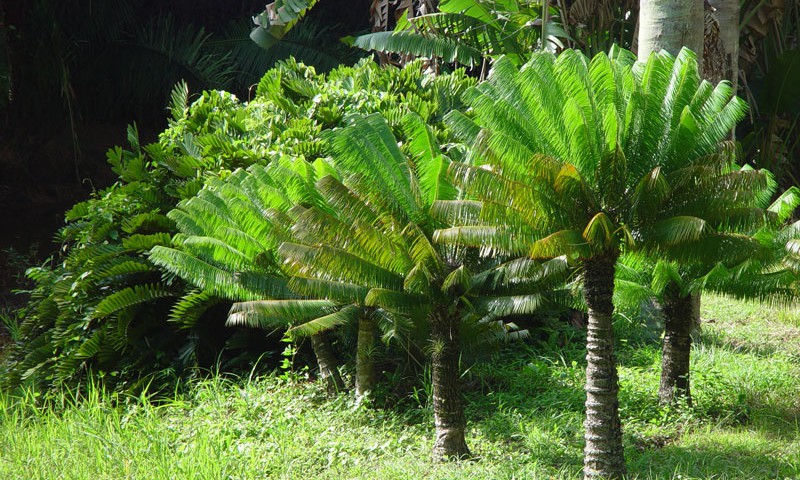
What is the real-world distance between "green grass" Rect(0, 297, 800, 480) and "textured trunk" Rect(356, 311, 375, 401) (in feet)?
0.49

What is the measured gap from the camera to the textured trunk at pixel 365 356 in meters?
5.63

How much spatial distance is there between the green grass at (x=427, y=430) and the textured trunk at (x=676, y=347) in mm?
158

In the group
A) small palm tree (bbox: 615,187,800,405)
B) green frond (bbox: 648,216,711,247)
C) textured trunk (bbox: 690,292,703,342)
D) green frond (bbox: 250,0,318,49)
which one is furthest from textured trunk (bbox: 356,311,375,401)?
green frond (bbox: 250,0,318,49)

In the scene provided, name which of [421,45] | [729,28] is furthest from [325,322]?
[421,45]

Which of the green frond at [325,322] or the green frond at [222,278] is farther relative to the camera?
the green frond at [222,278]

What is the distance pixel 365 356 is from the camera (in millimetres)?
5785

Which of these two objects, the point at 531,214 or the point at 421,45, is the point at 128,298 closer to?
the point at 531,214

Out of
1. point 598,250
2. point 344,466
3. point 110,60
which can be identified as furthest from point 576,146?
point 110,60

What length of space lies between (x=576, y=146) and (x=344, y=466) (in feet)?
7.79

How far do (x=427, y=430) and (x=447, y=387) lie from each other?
0.84m

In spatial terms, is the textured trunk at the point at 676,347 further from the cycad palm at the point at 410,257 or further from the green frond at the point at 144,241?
the green frond at the point at 144,241

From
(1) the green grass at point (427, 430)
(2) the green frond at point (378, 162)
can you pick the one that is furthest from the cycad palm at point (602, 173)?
(1) the green grass at point (427, 430)

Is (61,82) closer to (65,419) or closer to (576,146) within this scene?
(65,419)

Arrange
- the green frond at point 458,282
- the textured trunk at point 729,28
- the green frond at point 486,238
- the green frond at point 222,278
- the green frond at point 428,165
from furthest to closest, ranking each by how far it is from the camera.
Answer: the textured trunk at point 729,28, the green frond at point 222,278, the green frond at point 428,165, the green frond at point 458,282, the green frond at point 486,238
